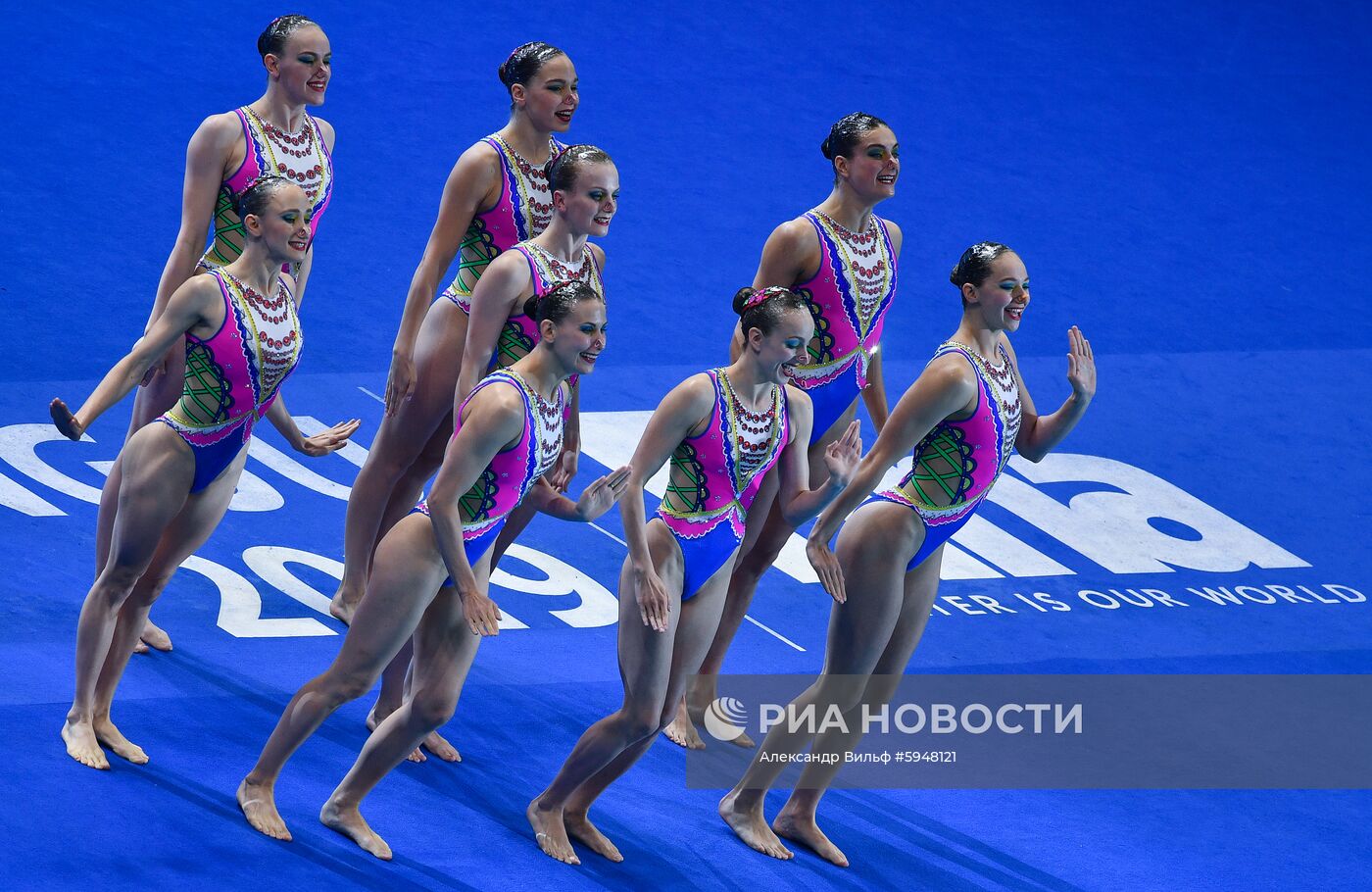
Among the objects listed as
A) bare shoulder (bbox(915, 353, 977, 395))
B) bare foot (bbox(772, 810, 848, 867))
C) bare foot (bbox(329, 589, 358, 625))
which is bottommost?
bare foot (bbox(772, 810, 848, 867))

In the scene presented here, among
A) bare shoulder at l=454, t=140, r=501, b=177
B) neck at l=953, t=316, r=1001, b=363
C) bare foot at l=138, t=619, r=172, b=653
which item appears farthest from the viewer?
bare foot at l=138, t=619, r=172, b=653

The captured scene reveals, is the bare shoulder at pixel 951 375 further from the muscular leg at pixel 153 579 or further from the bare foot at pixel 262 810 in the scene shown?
the bare foot at pixel 262 810

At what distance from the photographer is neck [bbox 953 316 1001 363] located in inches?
225

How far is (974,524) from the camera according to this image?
27.0 ft

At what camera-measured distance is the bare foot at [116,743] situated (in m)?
5.64

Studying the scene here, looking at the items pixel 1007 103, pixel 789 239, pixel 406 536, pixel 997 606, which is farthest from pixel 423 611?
pixel 1007 103

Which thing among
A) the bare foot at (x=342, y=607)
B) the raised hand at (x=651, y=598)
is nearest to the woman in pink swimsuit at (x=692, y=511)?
the raised hand at (x=651, y=598)

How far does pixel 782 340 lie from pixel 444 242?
1.32 metres

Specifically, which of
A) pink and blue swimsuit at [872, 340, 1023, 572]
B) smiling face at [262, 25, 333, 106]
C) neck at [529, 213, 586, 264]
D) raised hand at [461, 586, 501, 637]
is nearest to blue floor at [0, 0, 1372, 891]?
raised hand at [461, 586, 501, 637]

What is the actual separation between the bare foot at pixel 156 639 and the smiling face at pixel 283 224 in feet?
5.25

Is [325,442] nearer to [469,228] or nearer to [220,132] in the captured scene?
[469,228]

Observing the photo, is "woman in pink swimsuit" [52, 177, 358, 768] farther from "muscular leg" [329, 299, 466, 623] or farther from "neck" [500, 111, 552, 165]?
"neck" [500, 111, 552, 165]

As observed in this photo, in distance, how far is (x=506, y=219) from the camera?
242 inches

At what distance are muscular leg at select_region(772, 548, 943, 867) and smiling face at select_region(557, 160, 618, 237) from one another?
1457mm
